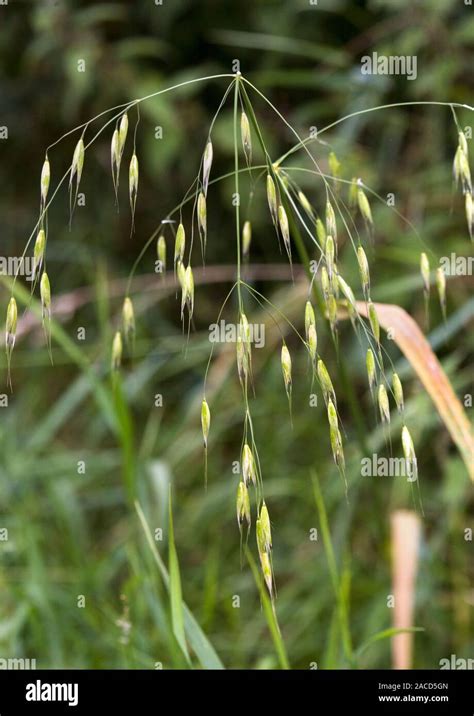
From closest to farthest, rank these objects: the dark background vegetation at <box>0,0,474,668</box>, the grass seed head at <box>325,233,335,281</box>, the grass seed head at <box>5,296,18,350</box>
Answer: the grass seed head at <box>325,233,335,281</box> < the grass seed head at <box>5,296,18,350</box> < the dark background vegetation at <box>0,0,474,668</box>

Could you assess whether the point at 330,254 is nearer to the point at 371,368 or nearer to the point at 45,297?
the point at 371,368

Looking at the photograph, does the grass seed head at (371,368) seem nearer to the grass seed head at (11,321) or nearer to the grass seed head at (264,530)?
the grass seed head at (264,530)

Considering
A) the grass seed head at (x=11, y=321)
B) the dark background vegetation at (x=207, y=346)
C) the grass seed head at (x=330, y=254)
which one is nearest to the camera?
the grass seed head at (x=330, y=254)

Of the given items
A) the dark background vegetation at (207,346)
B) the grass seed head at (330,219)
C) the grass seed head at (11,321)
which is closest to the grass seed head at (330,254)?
the grass seed head at (330,219)

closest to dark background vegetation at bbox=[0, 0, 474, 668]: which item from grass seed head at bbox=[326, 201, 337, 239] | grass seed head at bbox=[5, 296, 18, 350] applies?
grass seed head at bbox=[5, 296, 18, 350]

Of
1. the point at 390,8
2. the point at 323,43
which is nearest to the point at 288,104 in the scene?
the point at 323,43

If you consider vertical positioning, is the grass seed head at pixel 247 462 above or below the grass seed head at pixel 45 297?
below

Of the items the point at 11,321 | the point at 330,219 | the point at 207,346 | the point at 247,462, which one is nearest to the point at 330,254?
the point at 330,219

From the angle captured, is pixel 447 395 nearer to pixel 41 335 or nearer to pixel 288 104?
pixel 41 335

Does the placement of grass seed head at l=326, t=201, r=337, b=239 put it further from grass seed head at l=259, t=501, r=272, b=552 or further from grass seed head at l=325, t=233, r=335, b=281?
grass seed head at l=259, t=501, r=272, b=552
